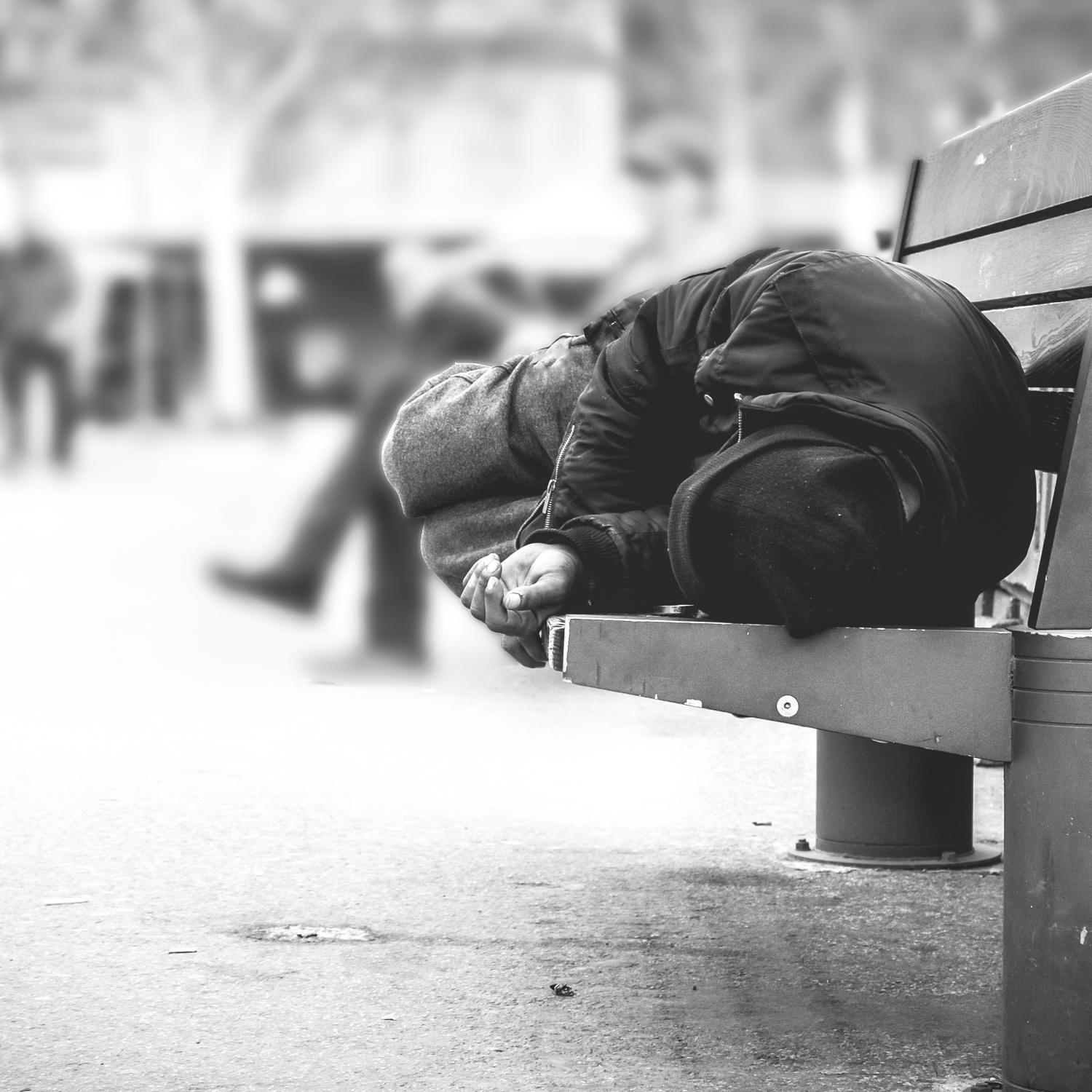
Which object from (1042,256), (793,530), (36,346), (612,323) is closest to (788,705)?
(793,530)

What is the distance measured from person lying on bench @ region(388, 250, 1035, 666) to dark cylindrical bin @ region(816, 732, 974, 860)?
3.86ft

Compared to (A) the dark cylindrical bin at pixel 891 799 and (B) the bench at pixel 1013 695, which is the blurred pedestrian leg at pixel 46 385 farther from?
(B) the bench at pixel 1013 695

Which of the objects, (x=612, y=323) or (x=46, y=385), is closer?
(x=612, y=323)

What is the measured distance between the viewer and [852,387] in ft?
6.91

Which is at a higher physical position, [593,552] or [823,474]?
[823,474]

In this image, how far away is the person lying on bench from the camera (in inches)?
80.2

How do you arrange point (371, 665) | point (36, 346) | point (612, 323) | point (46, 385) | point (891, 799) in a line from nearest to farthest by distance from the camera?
1. point (612, 323)
2. point (891, 799)
3. point (371, 665)
4. point (46, 385)
5. point (36, 346)

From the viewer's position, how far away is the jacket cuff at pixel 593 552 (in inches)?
97.0

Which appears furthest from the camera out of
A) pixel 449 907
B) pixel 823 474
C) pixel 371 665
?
pixel 371 665

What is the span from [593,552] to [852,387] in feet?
1.71

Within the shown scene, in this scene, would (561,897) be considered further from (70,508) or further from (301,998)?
(70,508)

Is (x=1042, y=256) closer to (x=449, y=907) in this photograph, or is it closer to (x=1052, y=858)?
(x=1052, y=858)

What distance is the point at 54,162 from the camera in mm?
9133

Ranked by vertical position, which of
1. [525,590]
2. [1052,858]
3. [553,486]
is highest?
[553,486]
